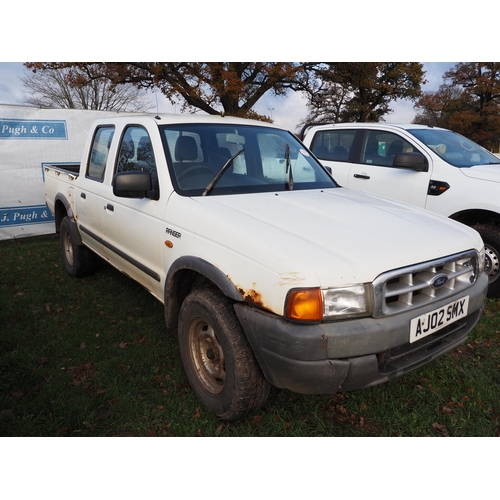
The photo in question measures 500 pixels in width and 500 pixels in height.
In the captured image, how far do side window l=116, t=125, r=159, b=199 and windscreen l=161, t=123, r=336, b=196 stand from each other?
7.8 inches

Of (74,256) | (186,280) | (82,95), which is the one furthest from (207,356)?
(82,95)

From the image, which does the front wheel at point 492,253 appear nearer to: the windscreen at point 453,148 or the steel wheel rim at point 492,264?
the steel wheel rim at point 492,264

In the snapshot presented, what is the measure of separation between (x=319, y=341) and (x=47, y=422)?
198 centimetres

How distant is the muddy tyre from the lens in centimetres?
504

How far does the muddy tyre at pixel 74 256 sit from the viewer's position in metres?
5.04

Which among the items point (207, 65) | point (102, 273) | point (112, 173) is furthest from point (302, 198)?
point (207, 65)

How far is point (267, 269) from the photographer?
6.79 feet

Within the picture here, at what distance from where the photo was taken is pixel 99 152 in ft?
14.2

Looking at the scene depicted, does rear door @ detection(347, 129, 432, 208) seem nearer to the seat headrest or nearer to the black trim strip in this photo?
the seat headrest

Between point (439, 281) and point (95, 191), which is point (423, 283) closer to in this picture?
point (439, 281)

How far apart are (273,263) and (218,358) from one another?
876mm

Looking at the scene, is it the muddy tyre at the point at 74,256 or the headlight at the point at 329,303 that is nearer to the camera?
the headlight at the point at 329,303

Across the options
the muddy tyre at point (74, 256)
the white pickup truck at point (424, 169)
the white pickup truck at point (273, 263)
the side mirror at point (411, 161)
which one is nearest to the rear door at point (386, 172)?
the white pickup truck at point (424, 169)

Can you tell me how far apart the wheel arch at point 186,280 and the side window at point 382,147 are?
3587 mm
